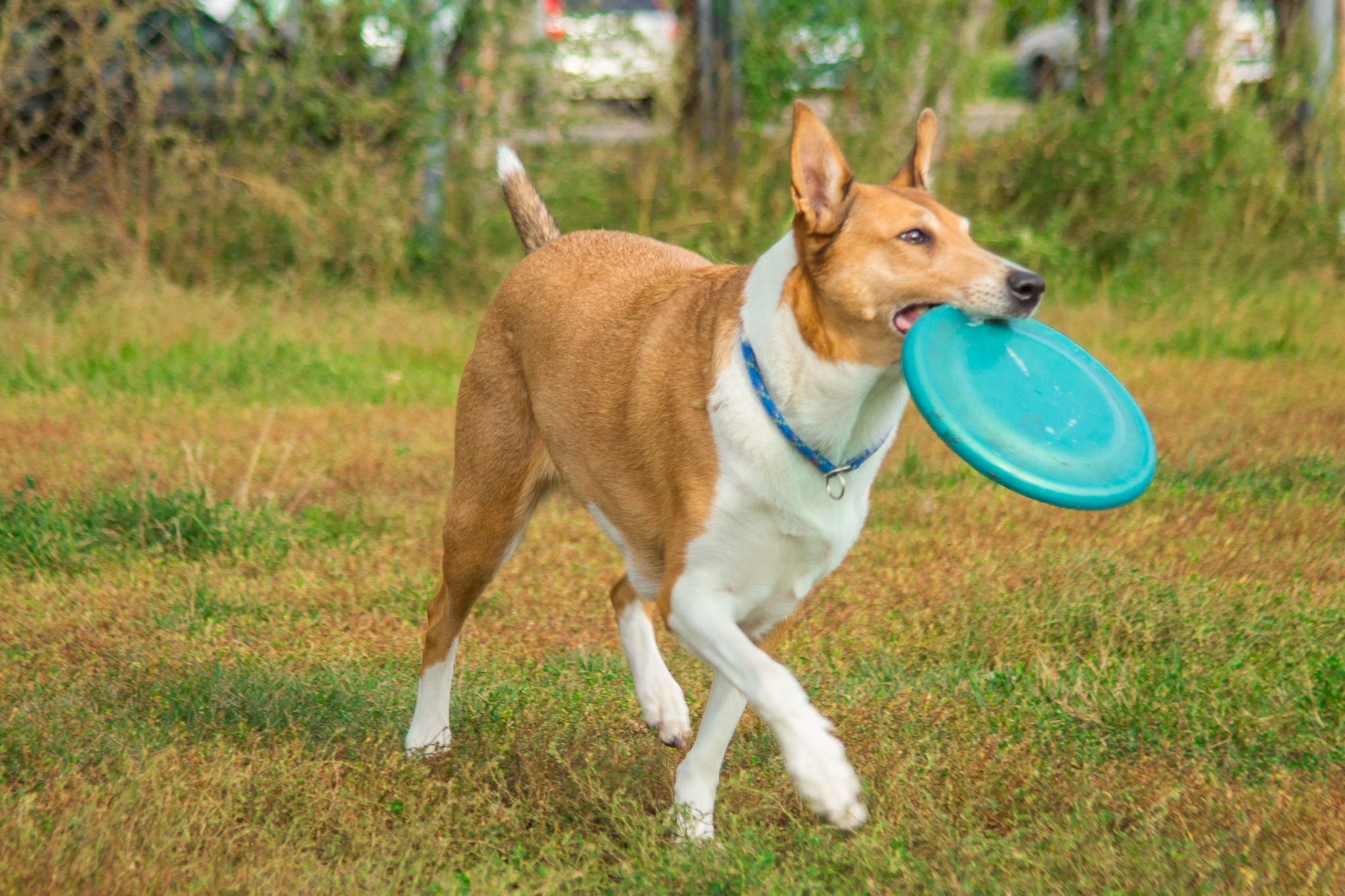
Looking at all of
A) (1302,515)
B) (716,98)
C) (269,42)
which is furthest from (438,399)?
(1302,515)

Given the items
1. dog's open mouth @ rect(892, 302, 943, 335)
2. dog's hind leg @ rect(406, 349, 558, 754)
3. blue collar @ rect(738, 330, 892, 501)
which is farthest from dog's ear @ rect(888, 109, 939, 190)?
dog's hind leg @ rect(406, 349, 558, 754)

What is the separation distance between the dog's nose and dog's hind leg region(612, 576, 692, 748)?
1478 millimetres

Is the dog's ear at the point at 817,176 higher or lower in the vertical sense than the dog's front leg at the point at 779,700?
higher

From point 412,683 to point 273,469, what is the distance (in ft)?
8.46

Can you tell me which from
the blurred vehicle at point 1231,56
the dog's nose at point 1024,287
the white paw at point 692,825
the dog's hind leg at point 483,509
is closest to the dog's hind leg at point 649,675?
the dog's hind leg at point 483,509

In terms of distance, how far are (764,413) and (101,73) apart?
286 inches

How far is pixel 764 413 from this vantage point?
3.40 m

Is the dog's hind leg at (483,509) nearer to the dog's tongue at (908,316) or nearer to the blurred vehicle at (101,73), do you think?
the dog's tongue at (908,316)

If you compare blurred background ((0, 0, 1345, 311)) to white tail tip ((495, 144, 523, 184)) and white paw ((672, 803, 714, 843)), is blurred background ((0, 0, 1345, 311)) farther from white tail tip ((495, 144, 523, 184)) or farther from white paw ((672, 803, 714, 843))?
white paw ((672, 803, 714, 843))

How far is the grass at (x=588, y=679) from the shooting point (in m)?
3.28

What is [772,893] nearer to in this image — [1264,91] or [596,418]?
[596,418]

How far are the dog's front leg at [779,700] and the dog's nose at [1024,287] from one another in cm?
96

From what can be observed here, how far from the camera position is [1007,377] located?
148 inches

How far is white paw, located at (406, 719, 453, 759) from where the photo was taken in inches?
159
